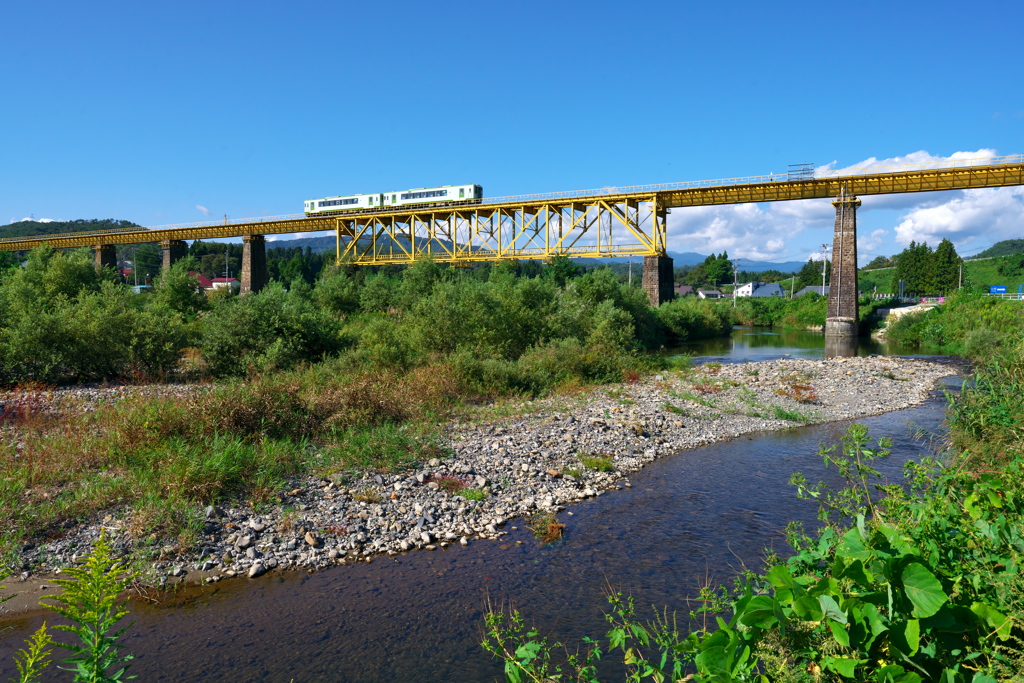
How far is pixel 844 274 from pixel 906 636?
1774 inches

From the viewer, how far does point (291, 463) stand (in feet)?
35.2

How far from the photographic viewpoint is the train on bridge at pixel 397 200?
47344mm

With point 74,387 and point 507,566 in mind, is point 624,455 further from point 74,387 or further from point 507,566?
point 74,387

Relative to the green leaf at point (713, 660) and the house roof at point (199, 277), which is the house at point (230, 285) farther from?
the green leaf at point (713, 660)

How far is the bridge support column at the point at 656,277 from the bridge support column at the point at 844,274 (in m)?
11.7

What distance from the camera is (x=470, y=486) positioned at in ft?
34.3

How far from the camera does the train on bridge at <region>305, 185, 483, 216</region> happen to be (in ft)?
155

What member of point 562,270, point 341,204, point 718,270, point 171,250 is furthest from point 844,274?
point 718,270

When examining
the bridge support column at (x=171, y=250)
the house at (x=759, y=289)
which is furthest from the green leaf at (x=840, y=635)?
the house at (x=759, y=289)

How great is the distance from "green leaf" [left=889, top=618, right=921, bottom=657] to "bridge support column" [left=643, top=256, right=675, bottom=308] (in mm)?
42933

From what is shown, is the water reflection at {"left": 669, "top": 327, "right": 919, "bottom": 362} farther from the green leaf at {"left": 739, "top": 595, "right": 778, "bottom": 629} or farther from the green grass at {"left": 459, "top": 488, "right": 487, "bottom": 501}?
the green leaf at {"left": 739, "top": 595, "right": 778, "bottom": 629}

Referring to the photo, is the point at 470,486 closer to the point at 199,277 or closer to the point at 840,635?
the point at 840,635

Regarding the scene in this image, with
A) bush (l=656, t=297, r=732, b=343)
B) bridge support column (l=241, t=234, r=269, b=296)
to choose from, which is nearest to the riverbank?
bush (l=656, t=297, r=732, b=343)

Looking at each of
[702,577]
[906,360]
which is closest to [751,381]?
[906,360]
